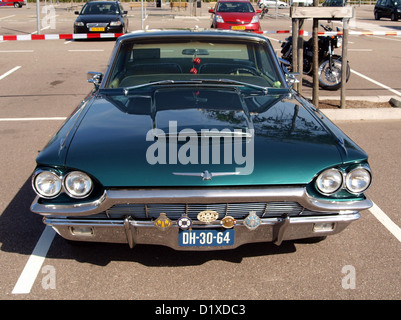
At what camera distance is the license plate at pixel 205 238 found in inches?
125

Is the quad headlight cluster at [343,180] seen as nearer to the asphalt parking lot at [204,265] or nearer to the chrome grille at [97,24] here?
the asphalt parking lot at [204,265]

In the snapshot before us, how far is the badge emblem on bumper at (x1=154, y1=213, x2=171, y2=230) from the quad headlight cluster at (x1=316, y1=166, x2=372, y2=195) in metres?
0.96

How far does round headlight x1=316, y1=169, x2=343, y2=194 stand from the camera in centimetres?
319

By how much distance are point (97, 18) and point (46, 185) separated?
55.2 feet

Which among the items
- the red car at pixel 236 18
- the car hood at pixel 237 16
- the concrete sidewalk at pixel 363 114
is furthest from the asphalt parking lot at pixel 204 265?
the car hood at pixel 237 16

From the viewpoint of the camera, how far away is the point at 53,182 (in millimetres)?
3182

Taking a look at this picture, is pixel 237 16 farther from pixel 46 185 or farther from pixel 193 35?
pixel 46 185

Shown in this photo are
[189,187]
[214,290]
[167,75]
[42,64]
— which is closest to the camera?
[189,187]

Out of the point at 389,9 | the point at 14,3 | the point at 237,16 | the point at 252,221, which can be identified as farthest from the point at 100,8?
the point at 14,3

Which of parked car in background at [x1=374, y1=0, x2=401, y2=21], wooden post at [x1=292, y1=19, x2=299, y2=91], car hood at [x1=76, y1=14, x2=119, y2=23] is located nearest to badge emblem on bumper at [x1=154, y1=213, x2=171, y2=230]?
wooden post at [x1=292, y1=19, x2=299, y2=91]

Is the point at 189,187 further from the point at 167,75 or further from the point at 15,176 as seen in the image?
the point at 15,176
